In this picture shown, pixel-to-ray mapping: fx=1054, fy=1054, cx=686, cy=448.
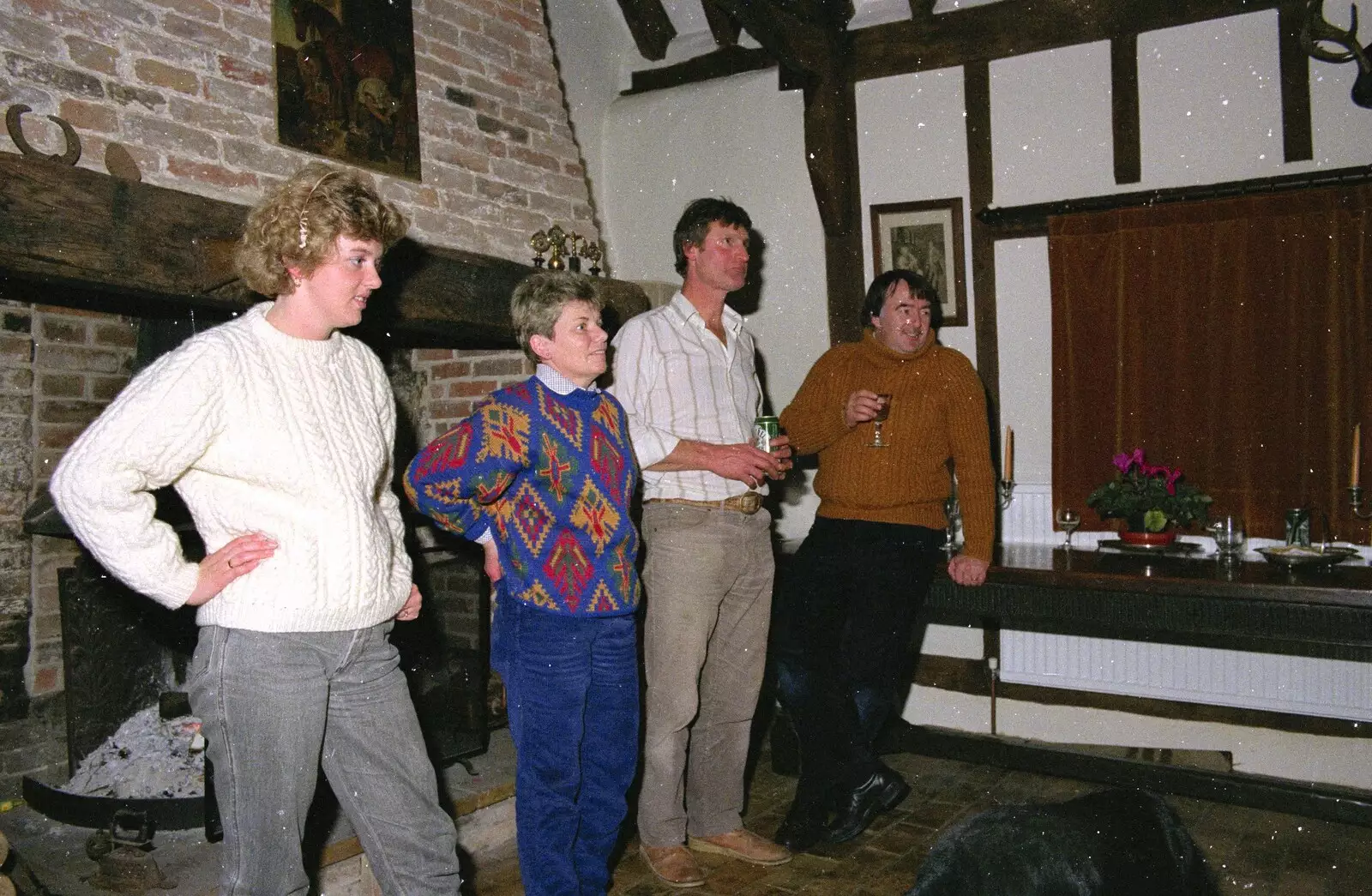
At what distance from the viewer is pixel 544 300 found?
7.58 feet

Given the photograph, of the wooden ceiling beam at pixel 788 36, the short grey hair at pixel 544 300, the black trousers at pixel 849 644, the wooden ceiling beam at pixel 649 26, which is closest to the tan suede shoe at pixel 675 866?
the black trousers at pixel 849 644

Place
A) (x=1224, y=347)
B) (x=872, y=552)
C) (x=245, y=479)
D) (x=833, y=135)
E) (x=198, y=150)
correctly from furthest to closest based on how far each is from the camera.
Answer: (x=833, y=135)
(x=1224, y=347)
(x=872, y=552)
(x=198, y=150)
(x=245, y=479)

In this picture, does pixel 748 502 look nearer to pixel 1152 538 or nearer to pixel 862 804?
pixel 862 804

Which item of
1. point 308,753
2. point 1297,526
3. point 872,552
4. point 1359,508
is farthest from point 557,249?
point 1359,508

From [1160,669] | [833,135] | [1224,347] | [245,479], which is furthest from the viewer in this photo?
[833,135]

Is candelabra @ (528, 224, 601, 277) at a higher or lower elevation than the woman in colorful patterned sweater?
higher

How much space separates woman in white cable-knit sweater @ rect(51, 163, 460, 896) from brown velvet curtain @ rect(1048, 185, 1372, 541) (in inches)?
117

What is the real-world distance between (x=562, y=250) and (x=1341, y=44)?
2.72 meters

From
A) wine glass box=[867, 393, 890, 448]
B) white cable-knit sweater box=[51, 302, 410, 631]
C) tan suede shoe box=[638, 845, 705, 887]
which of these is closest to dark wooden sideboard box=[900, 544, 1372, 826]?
wine glass box=[867, 393, 890, 448]

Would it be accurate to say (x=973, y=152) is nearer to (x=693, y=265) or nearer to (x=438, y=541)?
(x=693, y=265)

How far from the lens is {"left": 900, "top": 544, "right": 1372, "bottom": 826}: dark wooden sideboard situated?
2980 mm

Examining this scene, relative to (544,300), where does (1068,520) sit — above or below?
below

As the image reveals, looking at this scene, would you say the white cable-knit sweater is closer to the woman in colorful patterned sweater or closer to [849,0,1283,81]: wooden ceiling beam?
the woman in colorful patterned sweater

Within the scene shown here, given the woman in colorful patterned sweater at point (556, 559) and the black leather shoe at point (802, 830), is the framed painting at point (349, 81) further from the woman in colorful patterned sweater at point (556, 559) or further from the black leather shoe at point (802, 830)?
the black leather shoe at point (802, 830)
